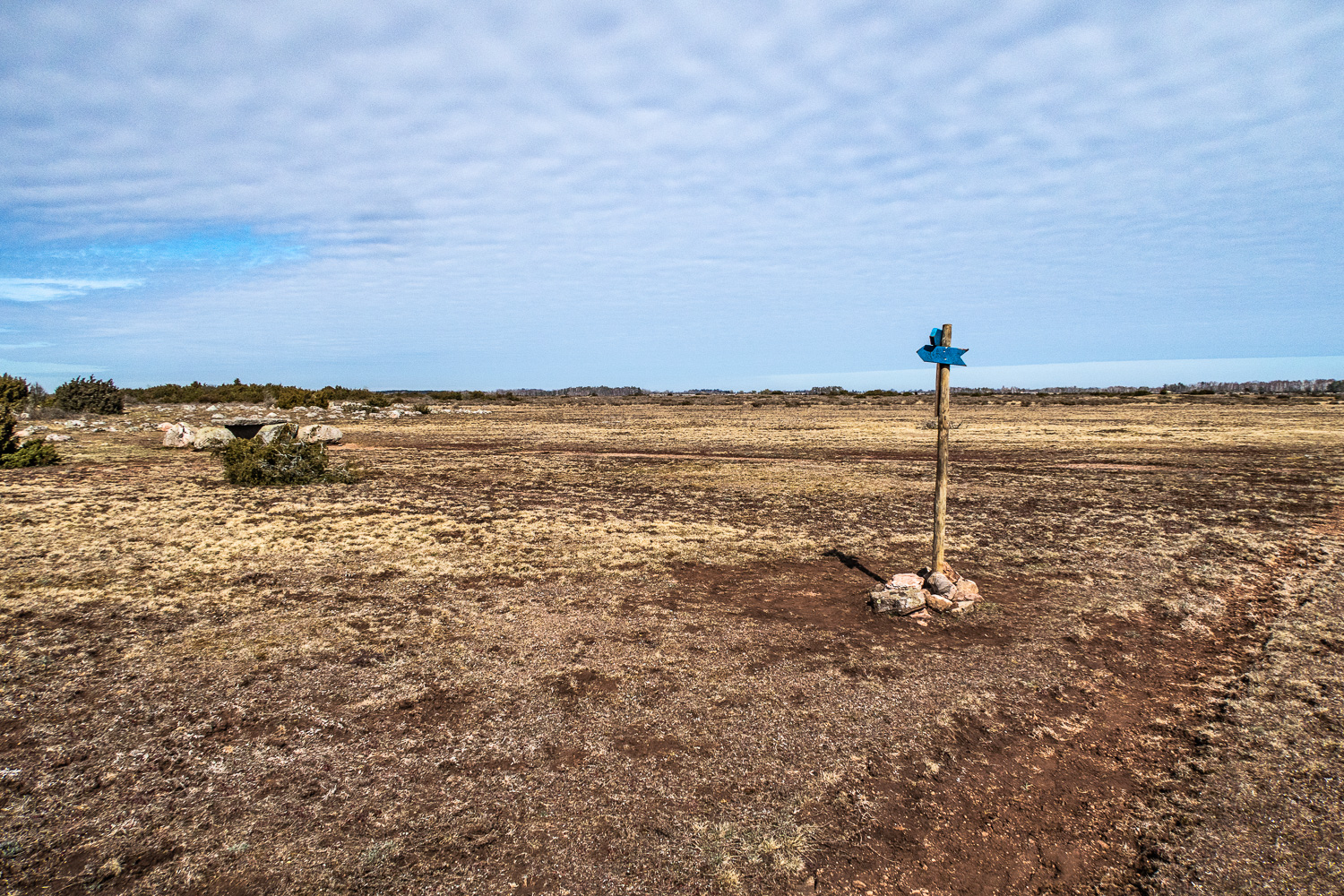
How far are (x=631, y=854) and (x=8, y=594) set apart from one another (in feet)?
28.6

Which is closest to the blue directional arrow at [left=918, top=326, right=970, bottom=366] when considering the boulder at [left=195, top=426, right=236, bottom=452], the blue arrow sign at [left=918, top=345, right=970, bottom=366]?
the blue arrow sign at [left=918, top=345, right=970, bottom=366]

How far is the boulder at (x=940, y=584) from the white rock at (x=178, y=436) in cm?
2578

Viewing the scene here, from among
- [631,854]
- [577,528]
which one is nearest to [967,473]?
[577,528]

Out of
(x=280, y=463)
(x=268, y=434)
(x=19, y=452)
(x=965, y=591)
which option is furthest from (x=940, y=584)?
(x=19, y=452)

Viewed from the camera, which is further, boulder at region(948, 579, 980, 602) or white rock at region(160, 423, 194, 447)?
white rock at region(160, 423, 194, 447)

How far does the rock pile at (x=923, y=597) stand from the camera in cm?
749

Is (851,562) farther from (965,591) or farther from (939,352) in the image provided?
(939,352)

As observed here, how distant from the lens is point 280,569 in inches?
363

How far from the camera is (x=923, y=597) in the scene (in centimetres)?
757

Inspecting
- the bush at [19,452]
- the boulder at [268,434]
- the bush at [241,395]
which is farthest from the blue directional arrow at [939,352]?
the bush at [241,395]

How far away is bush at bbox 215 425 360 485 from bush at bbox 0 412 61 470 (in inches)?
232

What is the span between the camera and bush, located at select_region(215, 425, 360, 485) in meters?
16.2

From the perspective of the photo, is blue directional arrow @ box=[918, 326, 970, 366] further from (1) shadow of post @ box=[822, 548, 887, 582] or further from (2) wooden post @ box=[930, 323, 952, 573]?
(1) shadow of post @ box=[822, 548, 887, 582]

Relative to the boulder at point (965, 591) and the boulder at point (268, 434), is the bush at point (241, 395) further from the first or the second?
the boulder at point (965, 591)
